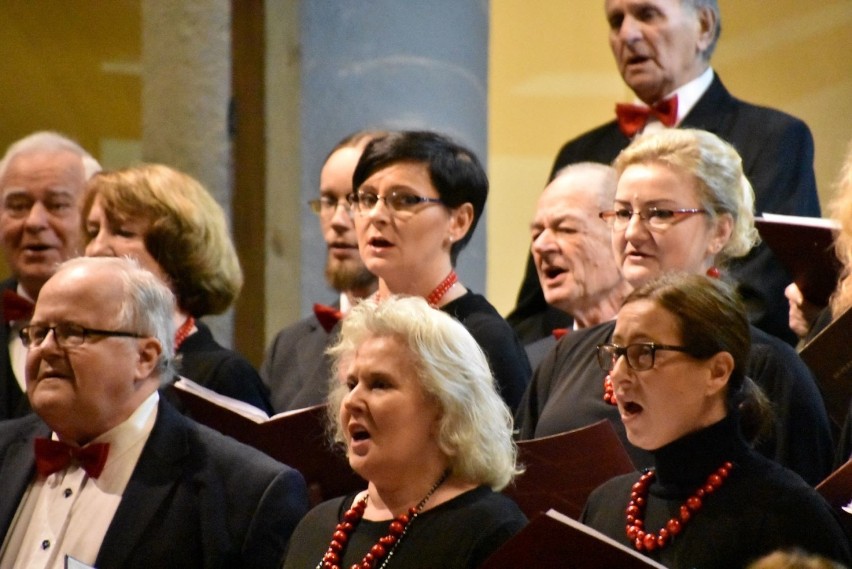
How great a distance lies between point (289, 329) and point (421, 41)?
4.72 feet

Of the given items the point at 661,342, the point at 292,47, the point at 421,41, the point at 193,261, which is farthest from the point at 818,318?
the point at 292,47

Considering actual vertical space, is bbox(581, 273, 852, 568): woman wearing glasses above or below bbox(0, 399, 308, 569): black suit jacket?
above

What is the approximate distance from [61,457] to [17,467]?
0.14m

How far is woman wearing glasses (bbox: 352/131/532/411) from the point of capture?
4008 mm

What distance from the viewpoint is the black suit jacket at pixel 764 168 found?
4457 mm

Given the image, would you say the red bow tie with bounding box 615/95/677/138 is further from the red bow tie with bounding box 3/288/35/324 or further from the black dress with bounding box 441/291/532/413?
the red bow tie with bounding box 3/288/35/324

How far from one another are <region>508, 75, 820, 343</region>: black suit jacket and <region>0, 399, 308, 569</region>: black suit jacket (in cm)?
147

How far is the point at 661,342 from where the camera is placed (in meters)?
3.14

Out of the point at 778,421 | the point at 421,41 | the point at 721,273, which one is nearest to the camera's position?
the point at 778,421

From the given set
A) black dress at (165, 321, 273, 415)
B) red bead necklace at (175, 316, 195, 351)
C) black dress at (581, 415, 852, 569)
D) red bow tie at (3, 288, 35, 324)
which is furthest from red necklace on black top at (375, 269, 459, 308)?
red bow tie at (3, 288, 35, 324)

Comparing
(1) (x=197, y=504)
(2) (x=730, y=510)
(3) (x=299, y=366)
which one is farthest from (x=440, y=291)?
(2) (x=730, y=510)

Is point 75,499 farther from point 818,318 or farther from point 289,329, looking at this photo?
point 818,318

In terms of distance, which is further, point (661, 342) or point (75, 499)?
point (75, 499)

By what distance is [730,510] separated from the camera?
3.02 meters
